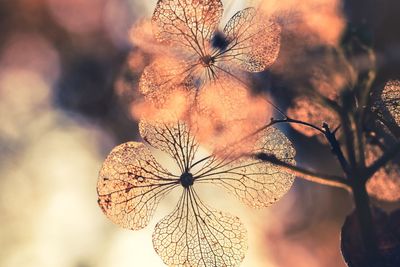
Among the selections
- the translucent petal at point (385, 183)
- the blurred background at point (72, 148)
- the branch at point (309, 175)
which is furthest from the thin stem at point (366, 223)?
the blurred background at point (72, 148)

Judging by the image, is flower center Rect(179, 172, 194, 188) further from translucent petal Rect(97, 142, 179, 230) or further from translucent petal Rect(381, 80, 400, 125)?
translucent petal Rect(381, 80, 400, 125)

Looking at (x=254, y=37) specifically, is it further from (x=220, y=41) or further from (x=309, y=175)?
(x=309, y=175)

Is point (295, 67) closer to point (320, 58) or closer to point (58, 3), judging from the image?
point (320, 58)

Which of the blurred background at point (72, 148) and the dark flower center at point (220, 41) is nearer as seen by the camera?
the dark flower center at point (220, 41)

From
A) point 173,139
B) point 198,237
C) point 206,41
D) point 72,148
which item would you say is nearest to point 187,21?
point 206,41

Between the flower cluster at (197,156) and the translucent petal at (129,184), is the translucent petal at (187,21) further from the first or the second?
the translucent petal at (129,184)
